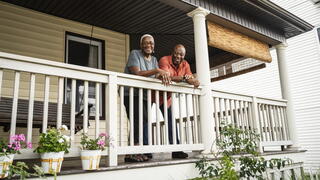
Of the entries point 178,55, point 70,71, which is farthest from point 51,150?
point 178,55

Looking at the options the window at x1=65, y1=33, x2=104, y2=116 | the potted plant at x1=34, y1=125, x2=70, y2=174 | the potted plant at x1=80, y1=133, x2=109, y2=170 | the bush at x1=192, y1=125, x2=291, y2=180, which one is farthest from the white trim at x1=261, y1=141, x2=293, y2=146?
the potted plant at x1=34, y1=125, x2=70, y2=174

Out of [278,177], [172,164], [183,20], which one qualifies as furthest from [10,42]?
[278,177]

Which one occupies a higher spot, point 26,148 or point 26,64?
point 26,64

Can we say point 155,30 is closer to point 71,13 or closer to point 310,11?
point 71,13

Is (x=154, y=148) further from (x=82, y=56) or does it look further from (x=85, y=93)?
(x=82, y=56)

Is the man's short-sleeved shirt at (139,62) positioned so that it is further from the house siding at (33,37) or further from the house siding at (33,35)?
the house siding at (33,35)

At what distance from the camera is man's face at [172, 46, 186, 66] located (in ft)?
13.5

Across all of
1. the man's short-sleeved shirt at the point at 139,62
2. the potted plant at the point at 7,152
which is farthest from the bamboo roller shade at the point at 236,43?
the potted plant at the point at 7,152

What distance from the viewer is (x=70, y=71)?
2.99 m

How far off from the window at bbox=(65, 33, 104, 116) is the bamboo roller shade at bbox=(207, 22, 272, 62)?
248 cm

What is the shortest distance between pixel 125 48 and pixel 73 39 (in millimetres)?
1225

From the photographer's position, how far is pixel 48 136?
2.54 m

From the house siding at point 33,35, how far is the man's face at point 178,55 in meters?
2.43

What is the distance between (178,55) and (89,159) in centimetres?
209
